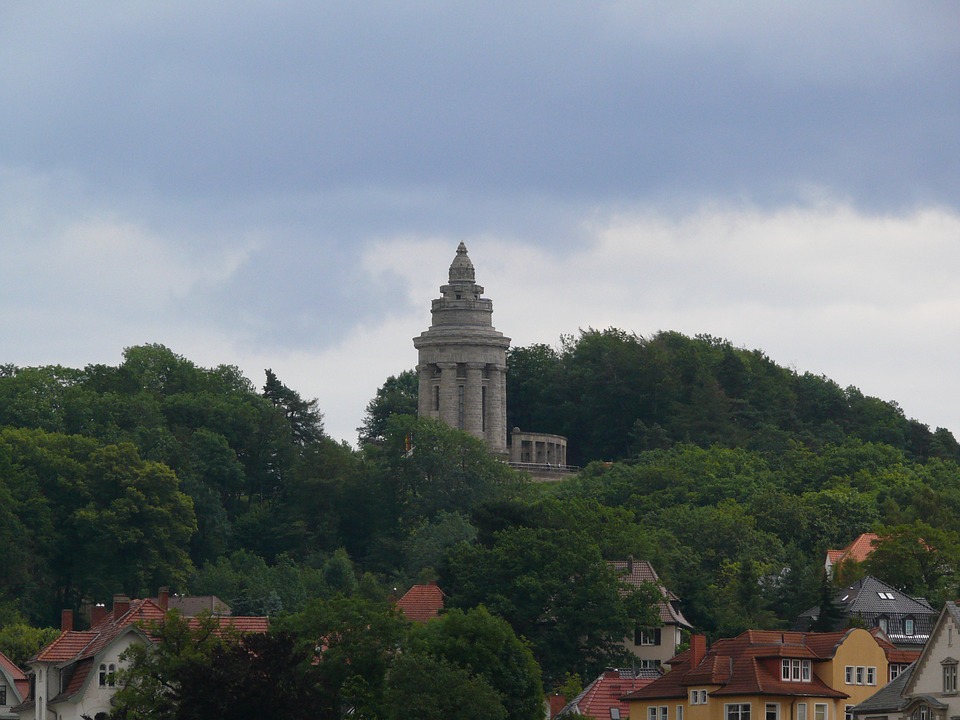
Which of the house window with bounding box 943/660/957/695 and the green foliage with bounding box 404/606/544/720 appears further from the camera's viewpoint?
→ the green foliage with bounding box 404/606/544/720

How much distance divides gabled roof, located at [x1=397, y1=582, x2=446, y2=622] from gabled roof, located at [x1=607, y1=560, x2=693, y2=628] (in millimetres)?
7646

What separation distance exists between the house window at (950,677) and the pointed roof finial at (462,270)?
98138mm

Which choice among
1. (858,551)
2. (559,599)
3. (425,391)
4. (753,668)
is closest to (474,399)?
(425,391)

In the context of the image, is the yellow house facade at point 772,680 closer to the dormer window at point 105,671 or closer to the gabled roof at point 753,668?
the gabled roof at point 753,668

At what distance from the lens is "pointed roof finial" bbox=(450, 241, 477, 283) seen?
19588cm

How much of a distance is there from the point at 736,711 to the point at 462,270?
89.0 meters

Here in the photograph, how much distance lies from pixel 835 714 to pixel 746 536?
43.7 m

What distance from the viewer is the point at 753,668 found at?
361 feet

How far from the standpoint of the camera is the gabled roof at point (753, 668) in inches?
4311

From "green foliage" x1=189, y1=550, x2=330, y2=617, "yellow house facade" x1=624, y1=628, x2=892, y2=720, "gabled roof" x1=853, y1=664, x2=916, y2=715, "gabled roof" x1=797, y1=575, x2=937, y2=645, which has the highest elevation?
"green foliage" x1=189, y1=550, x2=330, y2=617

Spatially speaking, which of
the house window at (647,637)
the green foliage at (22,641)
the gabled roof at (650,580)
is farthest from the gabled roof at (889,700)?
→ the green foliage at (22,641)

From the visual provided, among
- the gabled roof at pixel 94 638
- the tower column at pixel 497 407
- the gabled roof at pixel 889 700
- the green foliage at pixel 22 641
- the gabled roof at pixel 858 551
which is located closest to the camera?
the gabled roof at pixel 889 700

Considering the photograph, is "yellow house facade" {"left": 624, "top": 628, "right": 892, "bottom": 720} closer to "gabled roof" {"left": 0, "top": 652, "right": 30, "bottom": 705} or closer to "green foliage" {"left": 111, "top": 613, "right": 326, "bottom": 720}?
"green foliage" {"left": 111, "top": 613, "right": 326, "bottom": 720}

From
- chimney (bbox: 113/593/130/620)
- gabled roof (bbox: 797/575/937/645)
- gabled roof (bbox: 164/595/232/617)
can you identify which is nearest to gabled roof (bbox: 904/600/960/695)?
gabled roof (bbox: 797/575/937/645)
